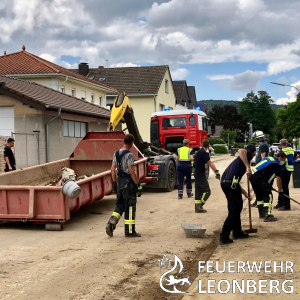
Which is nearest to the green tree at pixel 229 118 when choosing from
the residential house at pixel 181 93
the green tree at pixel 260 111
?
the green tree at pixel 260 111

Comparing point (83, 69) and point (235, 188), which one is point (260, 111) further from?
point (235, 188)

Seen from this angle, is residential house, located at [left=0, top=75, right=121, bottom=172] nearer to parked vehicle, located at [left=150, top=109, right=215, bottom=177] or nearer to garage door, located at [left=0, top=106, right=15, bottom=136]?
garage door, located at [left=0, top=106, right=15, bottom=136]

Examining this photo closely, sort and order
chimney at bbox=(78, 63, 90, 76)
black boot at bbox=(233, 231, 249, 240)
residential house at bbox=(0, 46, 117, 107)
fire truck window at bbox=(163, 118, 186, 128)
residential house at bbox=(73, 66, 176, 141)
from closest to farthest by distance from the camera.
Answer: black boot at bbox=(233, 231, 249, 240), fire truck window at bbox=(163, 118, 186, 128), residential house at bbox=(0, 46, 117, 107), residential house at bbox=(73, 66, 176, 141), chimney at bbox=(78, 63, 90, 76)

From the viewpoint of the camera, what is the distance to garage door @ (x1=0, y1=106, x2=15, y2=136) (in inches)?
765

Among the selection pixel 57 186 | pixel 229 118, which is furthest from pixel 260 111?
pixel 57 186

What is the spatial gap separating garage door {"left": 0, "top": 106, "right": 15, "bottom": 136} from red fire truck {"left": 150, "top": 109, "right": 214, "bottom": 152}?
5.94 m

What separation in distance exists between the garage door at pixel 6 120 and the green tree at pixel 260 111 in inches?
3680

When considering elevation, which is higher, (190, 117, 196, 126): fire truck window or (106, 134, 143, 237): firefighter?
(190, 117, 196, 126): fire truck window

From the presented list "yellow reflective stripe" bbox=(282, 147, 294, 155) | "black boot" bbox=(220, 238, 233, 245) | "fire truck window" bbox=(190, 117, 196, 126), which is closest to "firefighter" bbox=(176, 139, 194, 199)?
"yellow reflective stripe" bbox=(282, 147, 294, 155)

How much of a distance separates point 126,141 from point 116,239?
171 centimetres

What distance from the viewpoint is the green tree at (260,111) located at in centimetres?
10956

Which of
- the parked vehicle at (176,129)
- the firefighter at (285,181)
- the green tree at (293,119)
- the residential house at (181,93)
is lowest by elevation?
the firefighter at (285,181)

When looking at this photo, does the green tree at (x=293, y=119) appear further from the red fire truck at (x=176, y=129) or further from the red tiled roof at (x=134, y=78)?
the red fire truck at (x=176, y=129)

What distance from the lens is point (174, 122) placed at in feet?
60.7
